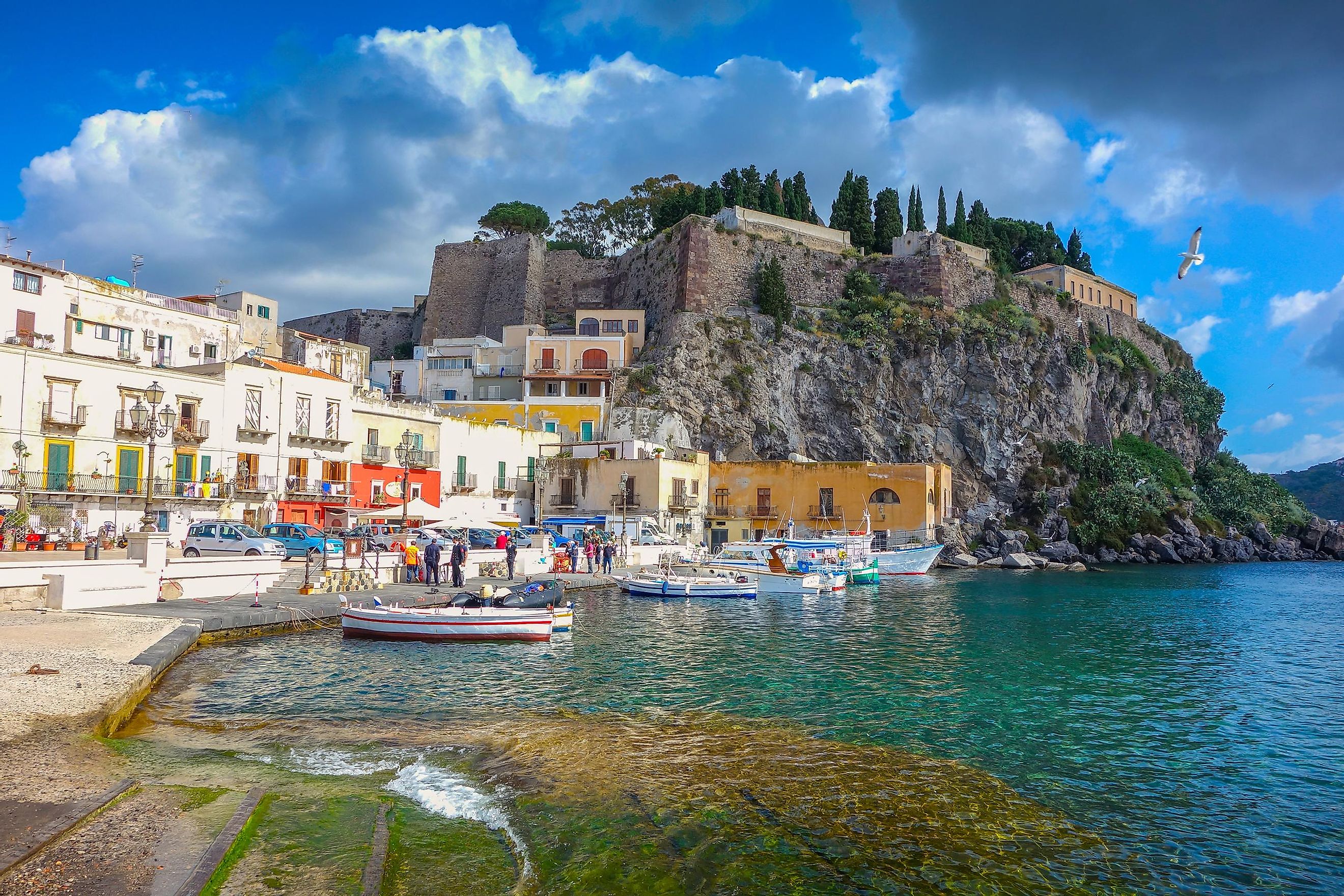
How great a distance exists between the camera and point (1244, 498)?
7062 cm

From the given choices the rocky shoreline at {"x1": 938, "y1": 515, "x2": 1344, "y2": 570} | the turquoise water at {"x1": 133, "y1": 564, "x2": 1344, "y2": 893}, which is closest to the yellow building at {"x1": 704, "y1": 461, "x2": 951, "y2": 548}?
the rocky shoreline at {"x1": 938, "y1": 515, "x2": 1344, "y2": 570}

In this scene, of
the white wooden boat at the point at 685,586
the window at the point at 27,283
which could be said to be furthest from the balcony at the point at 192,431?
the white wooden boat at the point at 685,586

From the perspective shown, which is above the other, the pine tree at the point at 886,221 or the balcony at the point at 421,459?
the pine tree at the point at 886,221

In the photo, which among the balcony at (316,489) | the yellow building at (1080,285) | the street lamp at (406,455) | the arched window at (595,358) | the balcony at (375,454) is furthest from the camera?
the yellow building at (1080,285)

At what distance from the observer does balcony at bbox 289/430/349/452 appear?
35312 mm

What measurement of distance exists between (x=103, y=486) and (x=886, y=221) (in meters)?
58.4

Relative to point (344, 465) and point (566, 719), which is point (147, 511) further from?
point (344, 465)

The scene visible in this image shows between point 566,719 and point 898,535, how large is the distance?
38.7 meters

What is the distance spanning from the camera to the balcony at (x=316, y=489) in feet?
115

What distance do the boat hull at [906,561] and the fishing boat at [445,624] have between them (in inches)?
1113

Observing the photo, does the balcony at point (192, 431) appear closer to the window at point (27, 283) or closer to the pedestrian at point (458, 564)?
the window at point (27, 283)

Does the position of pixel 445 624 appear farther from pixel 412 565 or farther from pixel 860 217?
pixel 860 217

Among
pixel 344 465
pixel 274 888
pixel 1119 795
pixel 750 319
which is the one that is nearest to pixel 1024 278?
pixel 750 319

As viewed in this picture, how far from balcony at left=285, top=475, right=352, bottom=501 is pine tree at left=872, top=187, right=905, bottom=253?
48.4 meters
